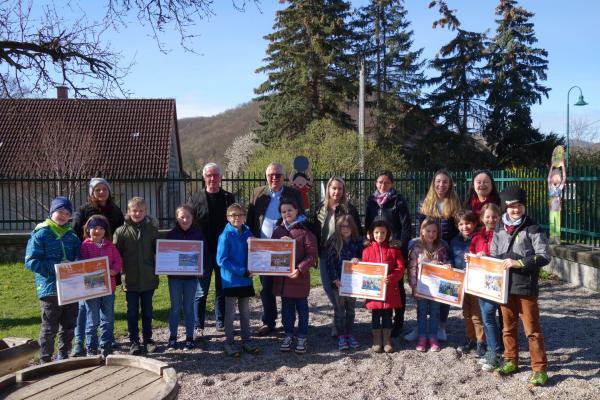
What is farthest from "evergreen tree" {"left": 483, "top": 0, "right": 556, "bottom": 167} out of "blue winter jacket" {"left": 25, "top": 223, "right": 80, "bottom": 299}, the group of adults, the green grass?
"blue winter jacket" {"left": 25, "top": 223, "right": 80, "bottom": 299}

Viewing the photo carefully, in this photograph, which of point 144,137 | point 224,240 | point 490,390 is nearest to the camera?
point 490,390

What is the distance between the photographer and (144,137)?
24375mm

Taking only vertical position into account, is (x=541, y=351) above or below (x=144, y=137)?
below

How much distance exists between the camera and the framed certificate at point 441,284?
18.7 feet

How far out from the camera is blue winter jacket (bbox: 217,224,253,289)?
19.8ft

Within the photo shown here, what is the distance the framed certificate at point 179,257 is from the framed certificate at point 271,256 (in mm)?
626

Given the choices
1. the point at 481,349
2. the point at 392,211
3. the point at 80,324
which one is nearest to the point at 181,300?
the point at 80,324

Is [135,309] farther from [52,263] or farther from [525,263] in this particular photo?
[525,263]

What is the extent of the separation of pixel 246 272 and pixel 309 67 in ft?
83.5

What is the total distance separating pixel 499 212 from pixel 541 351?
1.38m

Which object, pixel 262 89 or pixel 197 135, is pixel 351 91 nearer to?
pixel 262 89

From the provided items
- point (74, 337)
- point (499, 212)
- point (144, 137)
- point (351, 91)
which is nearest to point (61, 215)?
point (74, 337)

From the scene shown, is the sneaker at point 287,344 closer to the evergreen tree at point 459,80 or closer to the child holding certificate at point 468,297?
the child holding certificate at point 468,297

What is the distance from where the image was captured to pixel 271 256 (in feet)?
19.8
